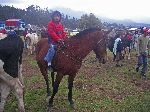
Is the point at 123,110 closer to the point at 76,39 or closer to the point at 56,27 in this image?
the point at 76,39

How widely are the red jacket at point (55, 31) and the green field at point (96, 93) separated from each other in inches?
85.3

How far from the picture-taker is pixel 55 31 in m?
9.60

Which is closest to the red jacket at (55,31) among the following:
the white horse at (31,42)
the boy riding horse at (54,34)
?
the boy riding horse at (54,34)

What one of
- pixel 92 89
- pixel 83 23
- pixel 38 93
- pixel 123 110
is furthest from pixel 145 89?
pixel 83 23

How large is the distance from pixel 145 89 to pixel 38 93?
4.51 meters

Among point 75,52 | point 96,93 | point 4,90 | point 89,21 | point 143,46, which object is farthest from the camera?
point 89,21

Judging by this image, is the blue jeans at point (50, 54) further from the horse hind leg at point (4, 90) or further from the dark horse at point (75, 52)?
the horse hind leg at point (4, 90)

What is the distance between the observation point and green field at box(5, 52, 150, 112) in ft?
31.5

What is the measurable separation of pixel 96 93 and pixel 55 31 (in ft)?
10.4

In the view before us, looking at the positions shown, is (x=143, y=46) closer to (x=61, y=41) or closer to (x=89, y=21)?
(x=61, y=41)

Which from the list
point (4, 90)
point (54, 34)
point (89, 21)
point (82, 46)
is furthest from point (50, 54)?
point (89, 21)

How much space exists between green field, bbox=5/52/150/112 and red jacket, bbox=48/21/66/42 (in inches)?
85.3

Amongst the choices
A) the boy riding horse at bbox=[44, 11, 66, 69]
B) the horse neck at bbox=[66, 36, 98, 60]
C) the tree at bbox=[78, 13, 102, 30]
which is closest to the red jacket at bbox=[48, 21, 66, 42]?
the boy riding horse at bbox=[44, 11, 66, 69]

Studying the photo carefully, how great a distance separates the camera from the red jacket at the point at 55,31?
9461 mm
